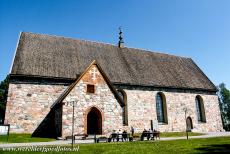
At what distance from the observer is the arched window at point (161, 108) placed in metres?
27.1

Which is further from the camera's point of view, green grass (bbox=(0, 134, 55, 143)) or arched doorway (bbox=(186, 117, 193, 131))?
arched doorway (bbox=(186, 117, 193, 131))

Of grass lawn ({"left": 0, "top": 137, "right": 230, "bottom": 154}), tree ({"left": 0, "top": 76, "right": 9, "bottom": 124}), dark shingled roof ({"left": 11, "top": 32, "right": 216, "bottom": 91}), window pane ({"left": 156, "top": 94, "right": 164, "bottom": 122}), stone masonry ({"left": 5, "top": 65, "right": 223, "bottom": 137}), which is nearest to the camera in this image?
grass lawn ({"left": 0, "top": 137, "right": 230, "bottom": 154})

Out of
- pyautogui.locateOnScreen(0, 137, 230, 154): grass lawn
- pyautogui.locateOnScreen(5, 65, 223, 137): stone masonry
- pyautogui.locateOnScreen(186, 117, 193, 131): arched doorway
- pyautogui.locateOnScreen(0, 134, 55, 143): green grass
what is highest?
pyautogui.locateOnScreen(5, 65, 223, 137): stone masonry

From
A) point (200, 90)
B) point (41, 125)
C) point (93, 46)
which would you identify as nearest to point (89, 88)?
point (41, 125)

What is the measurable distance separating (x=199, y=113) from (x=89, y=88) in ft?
59.0

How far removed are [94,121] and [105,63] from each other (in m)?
8.67

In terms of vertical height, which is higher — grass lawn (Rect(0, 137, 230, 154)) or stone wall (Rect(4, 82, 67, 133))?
stone wall (Rect(4, 82, 67, 133))

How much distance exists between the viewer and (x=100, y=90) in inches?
767

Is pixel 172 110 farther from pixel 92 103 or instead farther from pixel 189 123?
pixel 92 103

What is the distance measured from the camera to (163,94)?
2748cm

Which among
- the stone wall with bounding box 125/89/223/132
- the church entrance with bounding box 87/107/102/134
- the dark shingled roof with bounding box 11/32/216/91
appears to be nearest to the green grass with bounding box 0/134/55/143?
the church entrance with bounding box 87/107/102/134

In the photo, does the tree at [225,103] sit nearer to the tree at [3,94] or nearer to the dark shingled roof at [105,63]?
the dark shingled roof at [105,63]

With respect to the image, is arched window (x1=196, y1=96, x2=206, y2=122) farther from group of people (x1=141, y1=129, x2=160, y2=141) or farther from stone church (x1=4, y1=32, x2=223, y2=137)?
group of people (x1=141, y1=129, x2=160, y2=141)

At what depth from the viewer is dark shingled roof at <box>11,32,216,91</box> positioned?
22.7 meters
